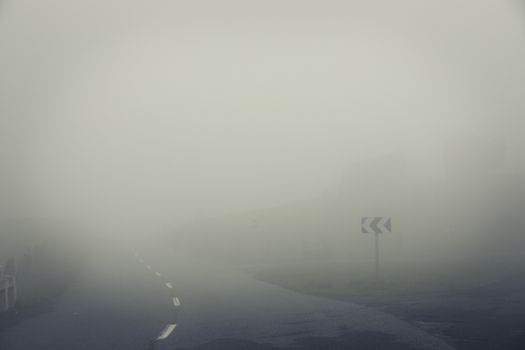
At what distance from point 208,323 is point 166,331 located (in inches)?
47.0

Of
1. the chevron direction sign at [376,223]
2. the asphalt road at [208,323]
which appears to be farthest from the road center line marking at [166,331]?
the chevron direction sign at [376,223]

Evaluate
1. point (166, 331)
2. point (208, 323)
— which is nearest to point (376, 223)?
point (208, 323)

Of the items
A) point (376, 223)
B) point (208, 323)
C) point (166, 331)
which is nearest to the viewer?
point (166, 331)

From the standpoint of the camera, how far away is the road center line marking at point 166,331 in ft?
36.1

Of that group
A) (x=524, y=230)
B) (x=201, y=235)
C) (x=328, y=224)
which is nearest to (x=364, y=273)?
(x=524, y=230)

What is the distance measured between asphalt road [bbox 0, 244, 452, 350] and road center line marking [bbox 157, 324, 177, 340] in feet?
0.06

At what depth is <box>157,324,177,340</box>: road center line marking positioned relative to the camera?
11.0 m

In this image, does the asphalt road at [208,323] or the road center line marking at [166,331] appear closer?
the asphalt road at [208,323]

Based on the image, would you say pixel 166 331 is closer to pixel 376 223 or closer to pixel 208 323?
pixel 208 323

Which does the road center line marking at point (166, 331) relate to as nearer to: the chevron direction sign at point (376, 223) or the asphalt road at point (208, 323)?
the asphalt road at point (208, 323)

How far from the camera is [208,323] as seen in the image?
1270 cm

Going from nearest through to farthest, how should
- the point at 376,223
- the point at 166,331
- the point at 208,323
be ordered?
the point at 166,331, the point at 208,323, the point at 376,223

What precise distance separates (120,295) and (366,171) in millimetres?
80118

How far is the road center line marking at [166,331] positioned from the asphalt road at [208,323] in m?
0.02
